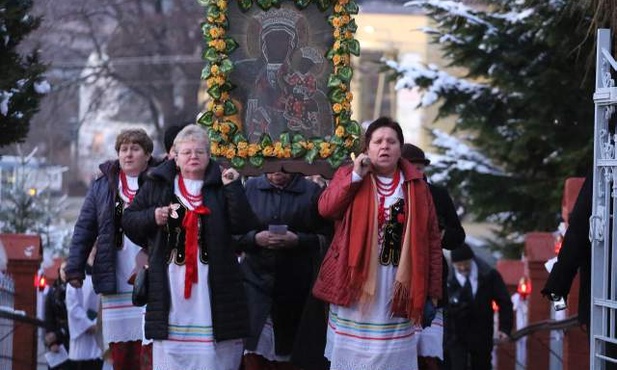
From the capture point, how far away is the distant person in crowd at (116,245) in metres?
11.2

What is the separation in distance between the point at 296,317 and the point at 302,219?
73 centimetres

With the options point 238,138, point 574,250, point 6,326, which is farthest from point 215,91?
point 6,326

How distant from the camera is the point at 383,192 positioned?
31.8ft

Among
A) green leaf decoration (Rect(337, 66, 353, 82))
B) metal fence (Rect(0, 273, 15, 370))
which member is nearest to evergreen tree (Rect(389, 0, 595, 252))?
green leaf decoration (Rect(337, 66, 353, 82))

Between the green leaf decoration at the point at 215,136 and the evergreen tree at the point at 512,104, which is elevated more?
the evergreen tree at the point at 512,104

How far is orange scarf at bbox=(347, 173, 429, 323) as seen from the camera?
31.1ft

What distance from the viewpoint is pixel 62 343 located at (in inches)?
620

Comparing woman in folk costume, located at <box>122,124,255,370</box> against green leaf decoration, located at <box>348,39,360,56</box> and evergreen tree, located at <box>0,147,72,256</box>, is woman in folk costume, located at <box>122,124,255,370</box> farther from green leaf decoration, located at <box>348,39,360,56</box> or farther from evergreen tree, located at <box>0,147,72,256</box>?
evergreen tree, located at <box>0,147,72,256</box>

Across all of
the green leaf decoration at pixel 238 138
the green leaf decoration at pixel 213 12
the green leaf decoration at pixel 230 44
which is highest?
the green leaf decoration at pixel 213 12

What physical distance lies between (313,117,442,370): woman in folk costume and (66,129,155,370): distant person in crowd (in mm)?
2090

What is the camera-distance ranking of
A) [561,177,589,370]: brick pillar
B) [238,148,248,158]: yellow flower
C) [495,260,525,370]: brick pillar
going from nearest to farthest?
[238,148,248,158]: yellow flower → [561,177,589,370]: brick pillar → [495,260,525,370]: brick pillar

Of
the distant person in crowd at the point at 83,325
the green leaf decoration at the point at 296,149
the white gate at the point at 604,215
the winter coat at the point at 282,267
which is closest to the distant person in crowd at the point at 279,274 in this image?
the winter coat at the point at 282,267

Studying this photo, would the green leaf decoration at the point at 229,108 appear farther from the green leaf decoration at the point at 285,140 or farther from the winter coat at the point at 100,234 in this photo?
the winter coat at the point at 100,234

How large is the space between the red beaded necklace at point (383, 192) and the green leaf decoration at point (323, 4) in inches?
66.3
